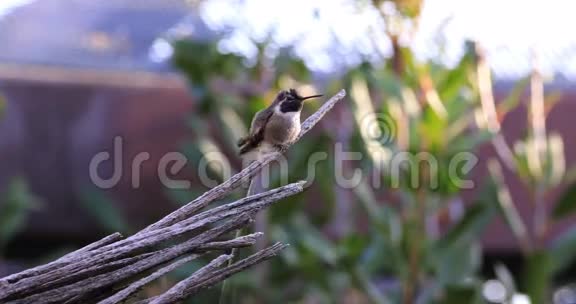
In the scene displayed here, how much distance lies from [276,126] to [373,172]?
262 centimetres

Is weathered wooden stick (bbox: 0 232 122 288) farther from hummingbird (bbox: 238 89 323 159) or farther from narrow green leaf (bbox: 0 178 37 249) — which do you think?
narrow green leaf (bbox: 0 178 37 249)

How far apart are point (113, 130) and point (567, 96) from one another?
7.47ft

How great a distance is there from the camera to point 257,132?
2.45 metres

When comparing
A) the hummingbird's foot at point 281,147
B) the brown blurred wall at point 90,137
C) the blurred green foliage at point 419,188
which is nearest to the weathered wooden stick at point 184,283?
the hummingbird's foot at point 281,147

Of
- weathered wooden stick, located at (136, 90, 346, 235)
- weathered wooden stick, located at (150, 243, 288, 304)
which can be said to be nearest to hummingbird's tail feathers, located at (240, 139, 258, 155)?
weathered wooden stick, located at (136, 90, 346, 235)

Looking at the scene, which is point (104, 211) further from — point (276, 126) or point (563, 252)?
point (276, 126)

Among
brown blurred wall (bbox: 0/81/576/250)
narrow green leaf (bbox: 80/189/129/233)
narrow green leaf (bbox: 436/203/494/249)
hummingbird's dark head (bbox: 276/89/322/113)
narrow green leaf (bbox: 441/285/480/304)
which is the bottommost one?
narrow green leaf (bbox: 441/285/480/304)

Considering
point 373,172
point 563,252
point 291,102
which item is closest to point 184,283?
point 291,102

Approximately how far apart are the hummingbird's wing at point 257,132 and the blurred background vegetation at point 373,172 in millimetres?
1335

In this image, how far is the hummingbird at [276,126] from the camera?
2314 millimetres

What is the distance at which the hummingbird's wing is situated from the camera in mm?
2438

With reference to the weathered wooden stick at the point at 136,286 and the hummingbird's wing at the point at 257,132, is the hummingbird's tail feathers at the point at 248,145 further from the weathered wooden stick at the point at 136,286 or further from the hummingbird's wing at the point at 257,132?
the weathered wooden stick at the point at 136,286

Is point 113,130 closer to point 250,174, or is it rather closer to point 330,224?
point 330,224

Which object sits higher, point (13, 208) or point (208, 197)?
point (13, 208)
